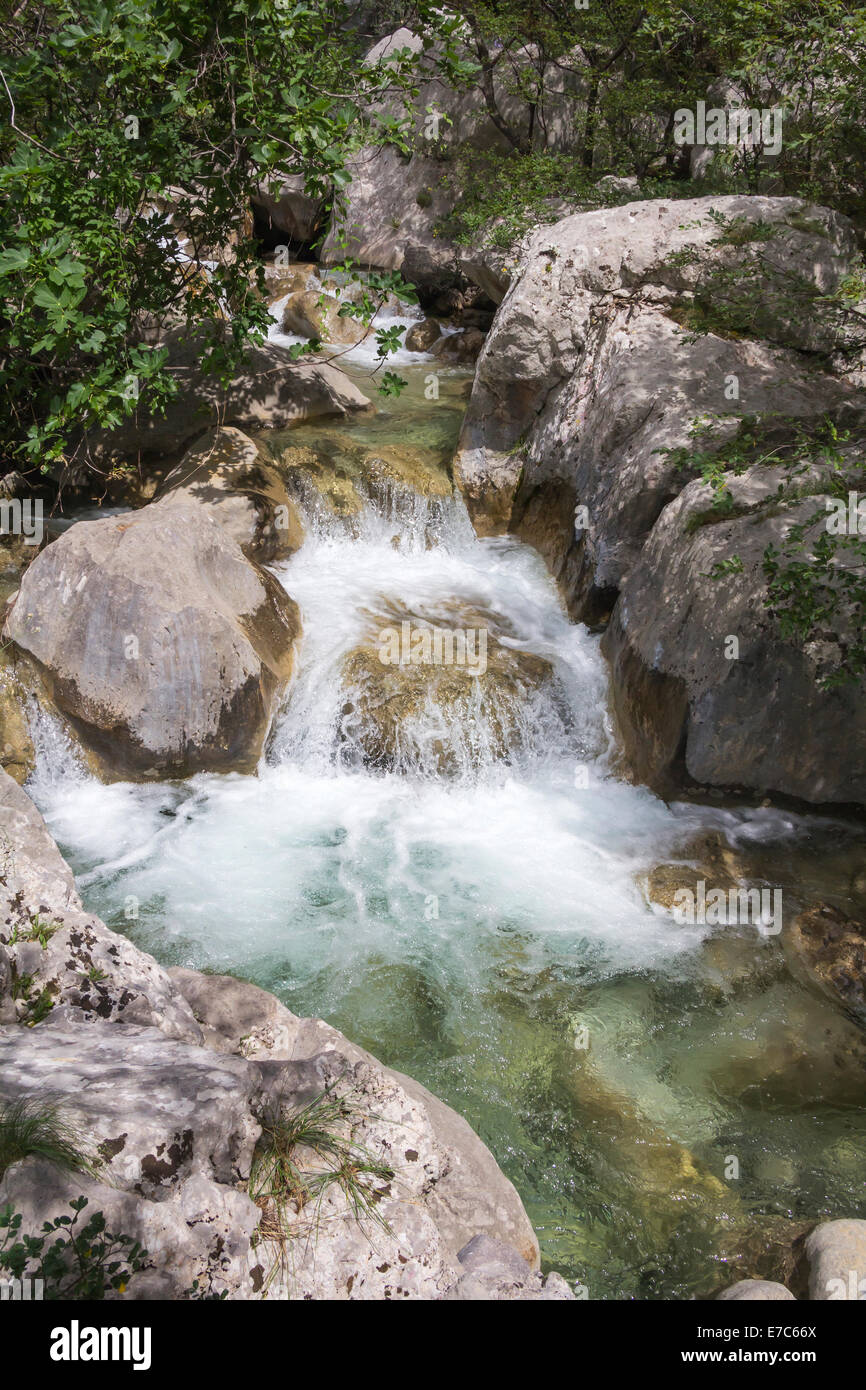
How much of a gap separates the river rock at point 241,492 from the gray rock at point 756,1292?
23.4 ft

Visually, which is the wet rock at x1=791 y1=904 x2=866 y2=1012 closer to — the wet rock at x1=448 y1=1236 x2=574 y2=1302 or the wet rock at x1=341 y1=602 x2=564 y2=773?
the wet rock at x1=341 y1=602 x2=564 y2=773

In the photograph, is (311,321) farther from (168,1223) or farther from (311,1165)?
(168,1223)

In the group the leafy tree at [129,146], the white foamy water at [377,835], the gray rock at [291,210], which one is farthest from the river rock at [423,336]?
the white foamy water at [377,835]

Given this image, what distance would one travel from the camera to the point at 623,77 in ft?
43.4

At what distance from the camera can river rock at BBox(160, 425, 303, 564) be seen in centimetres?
887

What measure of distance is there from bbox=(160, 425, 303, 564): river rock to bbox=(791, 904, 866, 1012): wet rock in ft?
19.5

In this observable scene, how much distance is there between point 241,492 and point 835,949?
6.65m

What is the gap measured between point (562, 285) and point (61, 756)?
22.6 ft

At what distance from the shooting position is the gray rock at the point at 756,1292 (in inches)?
133

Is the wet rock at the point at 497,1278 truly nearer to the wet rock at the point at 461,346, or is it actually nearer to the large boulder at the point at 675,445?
the large boulder at the point at 675,445

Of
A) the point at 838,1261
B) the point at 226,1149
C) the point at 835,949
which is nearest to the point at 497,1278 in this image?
the point at 226,1149

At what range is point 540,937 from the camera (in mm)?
5973
